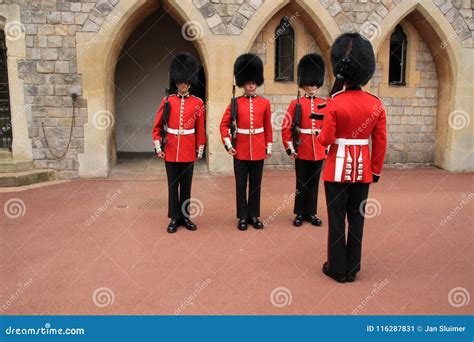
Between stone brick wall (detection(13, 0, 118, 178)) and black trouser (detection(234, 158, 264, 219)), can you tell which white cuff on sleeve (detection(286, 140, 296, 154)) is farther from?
stone brick wall (detection(13, 0, 118, 178))

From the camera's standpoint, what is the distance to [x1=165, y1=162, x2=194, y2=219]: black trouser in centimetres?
466

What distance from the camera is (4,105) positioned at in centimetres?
710

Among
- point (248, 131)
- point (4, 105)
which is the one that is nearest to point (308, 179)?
point (248, 131)

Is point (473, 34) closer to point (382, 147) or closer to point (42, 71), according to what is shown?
point (382, 147)

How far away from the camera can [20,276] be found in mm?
3543

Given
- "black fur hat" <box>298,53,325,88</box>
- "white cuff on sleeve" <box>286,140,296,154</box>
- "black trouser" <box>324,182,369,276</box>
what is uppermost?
"black fur hat" <box>298,53,325,88</box>

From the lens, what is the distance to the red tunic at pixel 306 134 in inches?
184

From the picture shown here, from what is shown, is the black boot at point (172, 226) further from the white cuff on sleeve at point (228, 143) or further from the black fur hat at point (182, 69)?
the black fur hat at point (182, 69)

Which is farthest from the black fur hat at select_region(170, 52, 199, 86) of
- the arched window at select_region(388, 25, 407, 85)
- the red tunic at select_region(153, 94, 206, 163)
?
the arched window at select_region(388, 25, 407, 85)

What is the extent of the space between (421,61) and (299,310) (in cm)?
650

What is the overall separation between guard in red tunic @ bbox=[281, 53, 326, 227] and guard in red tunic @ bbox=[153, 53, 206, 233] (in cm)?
89

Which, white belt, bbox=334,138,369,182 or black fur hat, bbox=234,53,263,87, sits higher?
black fur hat, bbox=234,53,263,87

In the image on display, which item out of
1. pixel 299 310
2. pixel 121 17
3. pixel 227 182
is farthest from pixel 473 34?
pixel 299 310

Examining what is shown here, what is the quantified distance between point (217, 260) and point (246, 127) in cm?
142
